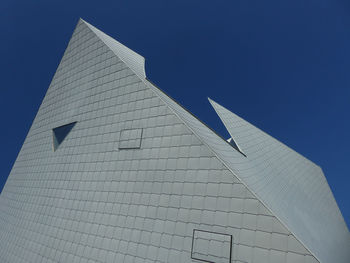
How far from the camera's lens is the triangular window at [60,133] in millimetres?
18625

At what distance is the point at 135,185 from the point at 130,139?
309cm

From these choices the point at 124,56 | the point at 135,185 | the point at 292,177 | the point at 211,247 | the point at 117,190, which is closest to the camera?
the point at 211,247

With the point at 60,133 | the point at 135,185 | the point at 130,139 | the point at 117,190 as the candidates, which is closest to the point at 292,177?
the point at 135,185

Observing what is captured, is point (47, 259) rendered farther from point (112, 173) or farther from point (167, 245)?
point (167, 245)

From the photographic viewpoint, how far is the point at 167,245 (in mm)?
9844

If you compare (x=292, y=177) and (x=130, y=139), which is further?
(x=292, y=177)

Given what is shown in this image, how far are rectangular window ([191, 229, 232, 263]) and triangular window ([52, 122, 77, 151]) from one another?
1440 centimetres

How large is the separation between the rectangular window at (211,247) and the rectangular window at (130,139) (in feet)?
20.7

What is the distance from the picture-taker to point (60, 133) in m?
19.6

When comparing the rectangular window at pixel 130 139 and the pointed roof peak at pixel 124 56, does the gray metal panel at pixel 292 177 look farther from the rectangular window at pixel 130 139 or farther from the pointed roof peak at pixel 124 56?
the rectangular window at pixel 130 139

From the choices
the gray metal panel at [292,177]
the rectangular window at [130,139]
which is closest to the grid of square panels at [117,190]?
the rectangular window at [130,139]

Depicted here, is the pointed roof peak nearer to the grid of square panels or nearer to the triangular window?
the grid of square panels

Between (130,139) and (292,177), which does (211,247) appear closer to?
(130,139)

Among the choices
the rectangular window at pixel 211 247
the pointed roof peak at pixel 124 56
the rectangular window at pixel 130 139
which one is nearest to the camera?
the rectangular window at pixel 211 247
